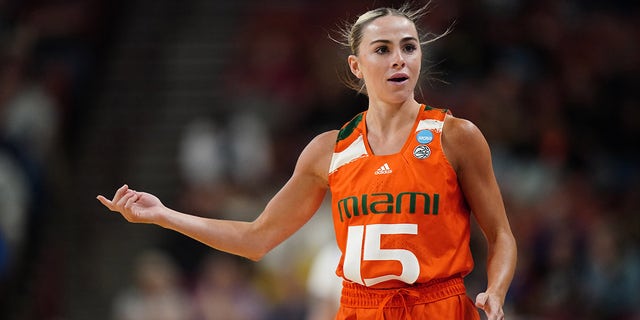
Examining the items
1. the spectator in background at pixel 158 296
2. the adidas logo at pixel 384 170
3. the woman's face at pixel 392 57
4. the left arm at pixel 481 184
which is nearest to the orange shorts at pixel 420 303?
the left arm at pixel 481 184

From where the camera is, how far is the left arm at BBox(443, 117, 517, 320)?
13.2ft

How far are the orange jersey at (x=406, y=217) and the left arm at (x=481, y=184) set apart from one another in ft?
0.16

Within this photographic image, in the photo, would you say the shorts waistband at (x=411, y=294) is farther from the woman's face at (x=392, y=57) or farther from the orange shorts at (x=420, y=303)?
the woman's face at (x=392, y=57)

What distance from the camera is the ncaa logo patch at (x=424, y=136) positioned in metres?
4.07

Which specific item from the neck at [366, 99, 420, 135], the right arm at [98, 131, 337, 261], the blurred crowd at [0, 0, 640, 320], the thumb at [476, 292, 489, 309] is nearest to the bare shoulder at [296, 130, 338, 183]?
the right arm at [98, 131, 337, 261]

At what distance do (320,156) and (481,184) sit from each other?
0.70m

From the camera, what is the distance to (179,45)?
13242mm

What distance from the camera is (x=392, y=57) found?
13.6 feet

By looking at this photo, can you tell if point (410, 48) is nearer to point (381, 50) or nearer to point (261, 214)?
point (381, 50)

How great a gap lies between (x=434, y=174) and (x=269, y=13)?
9.39 meters

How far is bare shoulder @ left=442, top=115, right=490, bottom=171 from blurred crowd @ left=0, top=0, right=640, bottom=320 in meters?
3.70

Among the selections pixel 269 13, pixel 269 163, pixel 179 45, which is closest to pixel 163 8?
pixel 179 45

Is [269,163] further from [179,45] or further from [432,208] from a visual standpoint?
[432,208]

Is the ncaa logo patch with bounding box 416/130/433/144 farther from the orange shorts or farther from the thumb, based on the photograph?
the thumb
